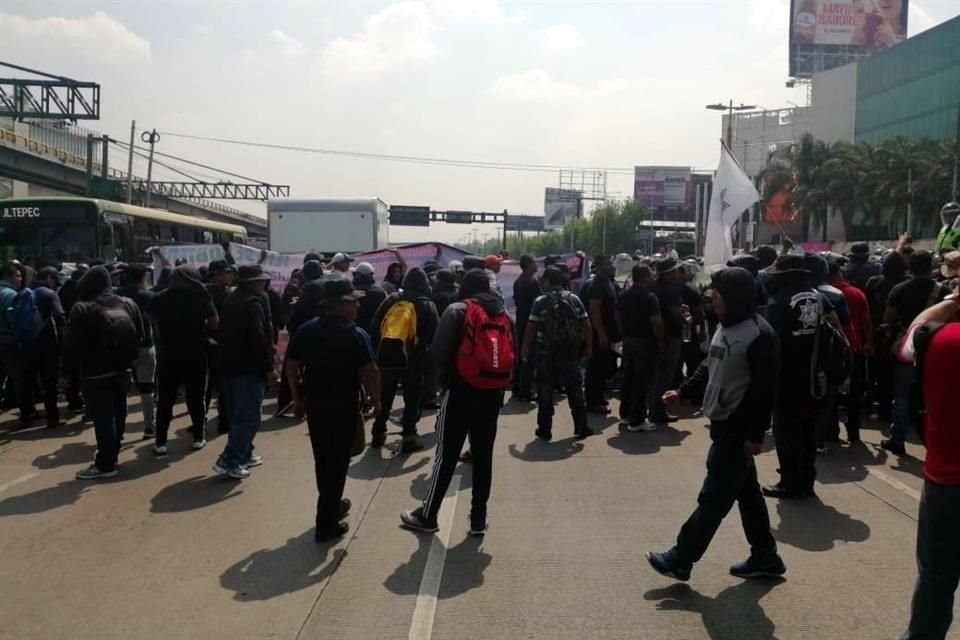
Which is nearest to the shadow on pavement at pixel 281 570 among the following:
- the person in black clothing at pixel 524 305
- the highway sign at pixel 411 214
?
the person in black clothing at pixel 524 305

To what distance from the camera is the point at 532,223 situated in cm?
11306

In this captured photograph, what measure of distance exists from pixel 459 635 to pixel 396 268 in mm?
7006

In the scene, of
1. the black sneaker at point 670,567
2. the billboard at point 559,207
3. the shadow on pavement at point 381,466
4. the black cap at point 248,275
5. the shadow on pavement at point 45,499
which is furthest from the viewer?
the billboard at point 559,207

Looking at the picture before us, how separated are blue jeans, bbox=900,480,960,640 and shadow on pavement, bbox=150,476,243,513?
503cm

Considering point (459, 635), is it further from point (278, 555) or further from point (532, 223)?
point (532, 223)

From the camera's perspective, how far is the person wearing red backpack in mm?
5848

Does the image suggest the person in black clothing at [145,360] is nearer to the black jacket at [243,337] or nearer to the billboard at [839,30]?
the black jacket at [243,337]

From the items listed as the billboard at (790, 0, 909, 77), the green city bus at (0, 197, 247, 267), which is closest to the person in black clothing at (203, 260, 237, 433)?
the green city bus at (0, 197, 247, 267)

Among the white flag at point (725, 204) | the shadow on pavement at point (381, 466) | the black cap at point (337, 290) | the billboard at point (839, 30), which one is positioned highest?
the billboard at point (839, 30)

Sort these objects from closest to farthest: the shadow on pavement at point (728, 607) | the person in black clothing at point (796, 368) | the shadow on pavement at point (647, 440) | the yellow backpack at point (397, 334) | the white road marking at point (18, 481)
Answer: the shadow on pavement at point (728, 607) → the person in black clothing at point (796, 368) → the white road marking at point (18, 481) → the yellow backpack at point (397, 334) → the shadow on pavement at point (647, 440)

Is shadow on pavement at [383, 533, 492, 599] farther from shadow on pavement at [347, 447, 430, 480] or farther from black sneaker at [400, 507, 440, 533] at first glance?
shadow on pavement at [347, 447, 430, 480]

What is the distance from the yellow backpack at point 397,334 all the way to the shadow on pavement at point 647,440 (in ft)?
7.62

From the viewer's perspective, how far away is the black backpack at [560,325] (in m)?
8.81

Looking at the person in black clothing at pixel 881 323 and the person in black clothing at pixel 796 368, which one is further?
the person in black clothing at pixel 881 323
